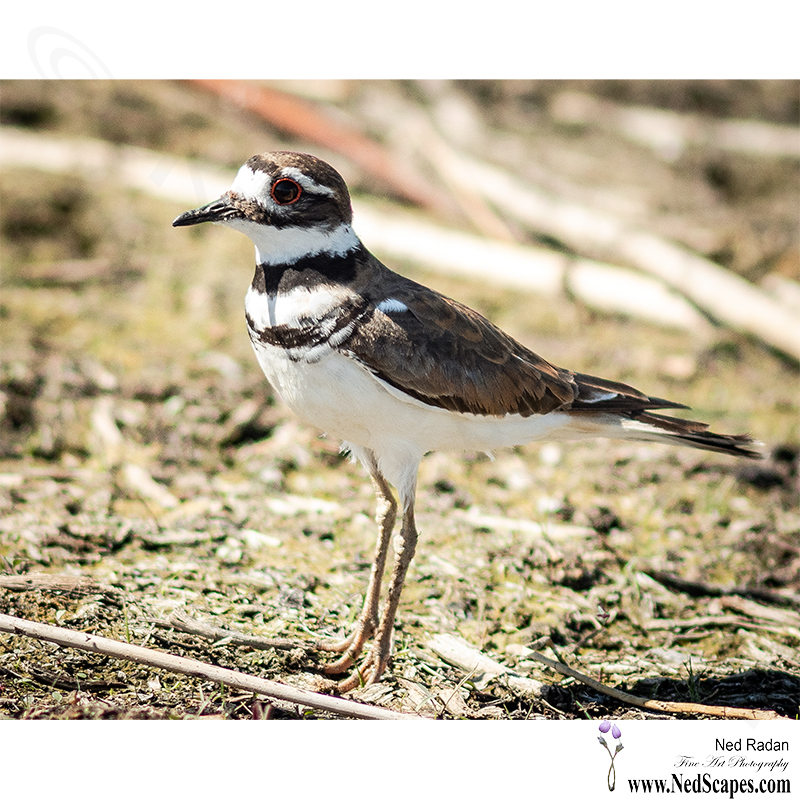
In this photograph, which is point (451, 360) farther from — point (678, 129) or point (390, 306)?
point (678, 129)

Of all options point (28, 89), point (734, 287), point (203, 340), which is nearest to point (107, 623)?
point (203, 340)

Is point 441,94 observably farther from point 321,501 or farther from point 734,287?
point 321,501

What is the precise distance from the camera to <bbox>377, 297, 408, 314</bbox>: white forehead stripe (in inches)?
170

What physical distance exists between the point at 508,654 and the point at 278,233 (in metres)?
2.57

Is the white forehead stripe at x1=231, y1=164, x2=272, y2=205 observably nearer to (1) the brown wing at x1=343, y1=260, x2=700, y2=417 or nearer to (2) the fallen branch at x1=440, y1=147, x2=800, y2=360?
(1) the brown wing at x1=343, y1=260, x2=700, y2=417

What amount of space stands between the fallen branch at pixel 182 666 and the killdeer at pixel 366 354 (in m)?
0.46

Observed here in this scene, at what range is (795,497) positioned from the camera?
6.64 m

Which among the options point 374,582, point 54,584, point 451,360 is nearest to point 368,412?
point 451,360

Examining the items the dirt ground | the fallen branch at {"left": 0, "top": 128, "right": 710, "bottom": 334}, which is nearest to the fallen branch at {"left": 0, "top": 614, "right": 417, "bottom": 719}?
the dirt ground

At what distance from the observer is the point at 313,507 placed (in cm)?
620

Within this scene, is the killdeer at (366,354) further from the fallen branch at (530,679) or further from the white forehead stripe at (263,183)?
the fallen branch at (530,679)

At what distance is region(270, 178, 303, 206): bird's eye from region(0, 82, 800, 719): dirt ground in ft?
7.35
